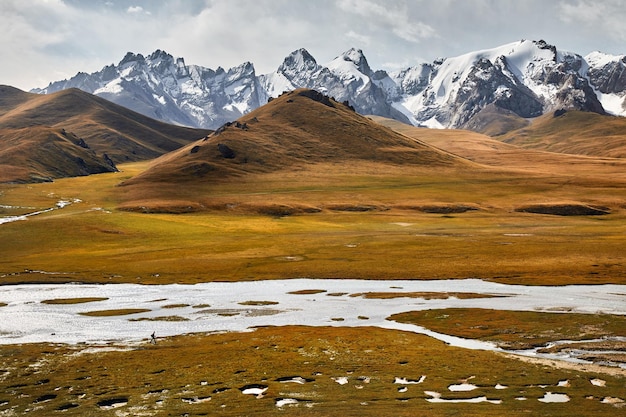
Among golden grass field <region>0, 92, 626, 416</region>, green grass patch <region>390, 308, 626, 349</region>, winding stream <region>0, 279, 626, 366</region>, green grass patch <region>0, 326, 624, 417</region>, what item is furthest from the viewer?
winding stream <region>0, 279, 626, 366</region>

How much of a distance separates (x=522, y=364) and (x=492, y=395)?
9349mm

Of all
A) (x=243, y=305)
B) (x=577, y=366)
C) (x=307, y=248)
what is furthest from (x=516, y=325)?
(x=307, y=248)

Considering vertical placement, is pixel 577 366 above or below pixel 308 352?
above

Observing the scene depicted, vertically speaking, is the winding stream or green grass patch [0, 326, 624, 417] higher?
green grass patch [0, 326, 624, 417]

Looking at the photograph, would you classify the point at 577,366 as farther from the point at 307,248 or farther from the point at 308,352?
the point at 307,248

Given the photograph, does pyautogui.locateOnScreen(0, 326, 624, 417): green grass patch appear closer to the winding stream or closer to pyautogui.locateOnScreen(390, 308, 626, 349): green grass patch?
pyautogui.locateOnScreen(390, 308, 626, 349): green grass patch

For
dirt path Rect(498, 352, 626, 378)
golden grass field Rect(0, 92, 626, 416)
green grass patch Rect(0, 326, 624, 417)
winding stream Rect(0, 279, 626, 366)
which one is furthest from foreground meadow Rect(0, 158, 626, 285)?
green grass patch Rect(0, 326, 624, 417)

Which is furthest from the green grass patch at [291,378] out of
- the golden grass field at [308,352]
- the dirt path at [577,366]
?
the dirt path at [577,366]

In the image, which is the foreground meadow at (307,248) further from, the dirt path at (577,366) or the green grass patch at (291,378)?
the green grass patch at (291,378)

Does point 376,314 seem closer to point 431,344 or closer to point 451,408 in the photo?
point 431,344

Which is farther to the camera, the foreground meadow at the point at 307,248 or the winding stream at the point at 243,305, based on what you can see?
the foreground meadow at the point at 307,248

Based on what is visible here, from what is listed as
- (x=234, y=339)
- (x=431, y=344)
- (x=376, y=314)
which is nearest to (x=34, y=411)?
(x=234, y=339)

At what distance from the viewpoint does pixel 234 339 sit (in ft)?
191

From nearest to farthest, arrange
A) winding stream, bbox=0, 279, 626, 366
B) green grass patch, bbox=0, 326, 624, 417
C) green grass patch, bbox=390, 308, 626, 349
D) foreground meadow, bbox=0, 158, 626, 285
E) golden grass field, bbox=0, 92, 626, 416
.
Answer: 1. green grass patch, bbox=0, 326, 624, 417
2. golden grass field, bbox=0, 92, 626, 416
3. green grass patch, bbox=390, 308, 626, 349
4. winding stream, bbox=0, 279, 626, 366
5. foreground meadow, bbox=0, 158, 626, 285
